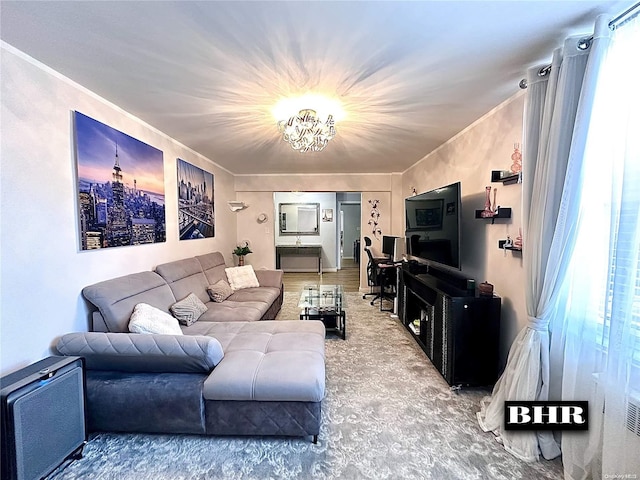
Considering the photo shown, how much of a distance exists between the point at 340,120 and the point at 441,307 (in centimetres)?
198

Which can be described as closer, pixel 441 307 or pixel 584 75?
pixel 584 75

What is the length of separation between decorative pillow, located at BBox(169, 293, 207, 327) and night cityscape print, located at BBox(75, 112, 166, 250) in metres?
0.72

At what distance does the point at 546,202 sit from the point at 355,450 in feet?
6.17

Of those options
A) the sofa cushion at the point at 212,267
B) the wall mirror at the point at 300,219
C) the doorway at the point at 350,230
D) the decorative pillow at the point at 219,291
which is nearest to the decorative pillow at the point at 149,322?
the decorative pillow at the point at 219,291

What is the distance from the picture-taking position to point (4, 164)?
5.41 ft

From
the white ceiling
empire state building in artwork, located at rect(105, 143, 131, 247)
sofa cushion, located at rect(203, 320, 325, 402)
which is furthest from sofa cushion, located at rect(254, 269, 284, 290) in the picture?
the white ceiling

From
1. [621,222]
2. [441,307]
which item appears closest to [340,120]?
[441,307]

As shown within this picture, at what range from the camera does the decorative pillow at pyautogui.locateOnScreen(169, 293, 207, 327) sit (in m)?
2.79

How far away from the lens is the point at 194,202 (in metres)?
4.03

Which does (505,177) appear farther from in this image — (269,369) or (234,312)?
(234,312)

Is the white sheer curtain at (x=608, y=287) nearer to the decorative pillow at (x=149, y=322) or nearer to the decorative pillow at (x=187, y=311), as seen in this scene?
the decorative pillow at (x=149, y=322)

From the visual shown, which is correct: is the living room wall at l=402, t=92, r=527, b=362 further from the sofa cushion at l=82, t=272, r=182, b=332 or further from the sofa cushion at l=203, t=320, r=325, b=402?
the sofa cushion at l=82, t=272, r=182, b=332

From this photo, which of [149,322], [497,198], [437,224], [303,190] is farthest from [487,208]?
[303,190]

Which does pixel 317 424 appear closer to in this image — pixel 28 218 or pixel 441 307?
pixel 441 307
